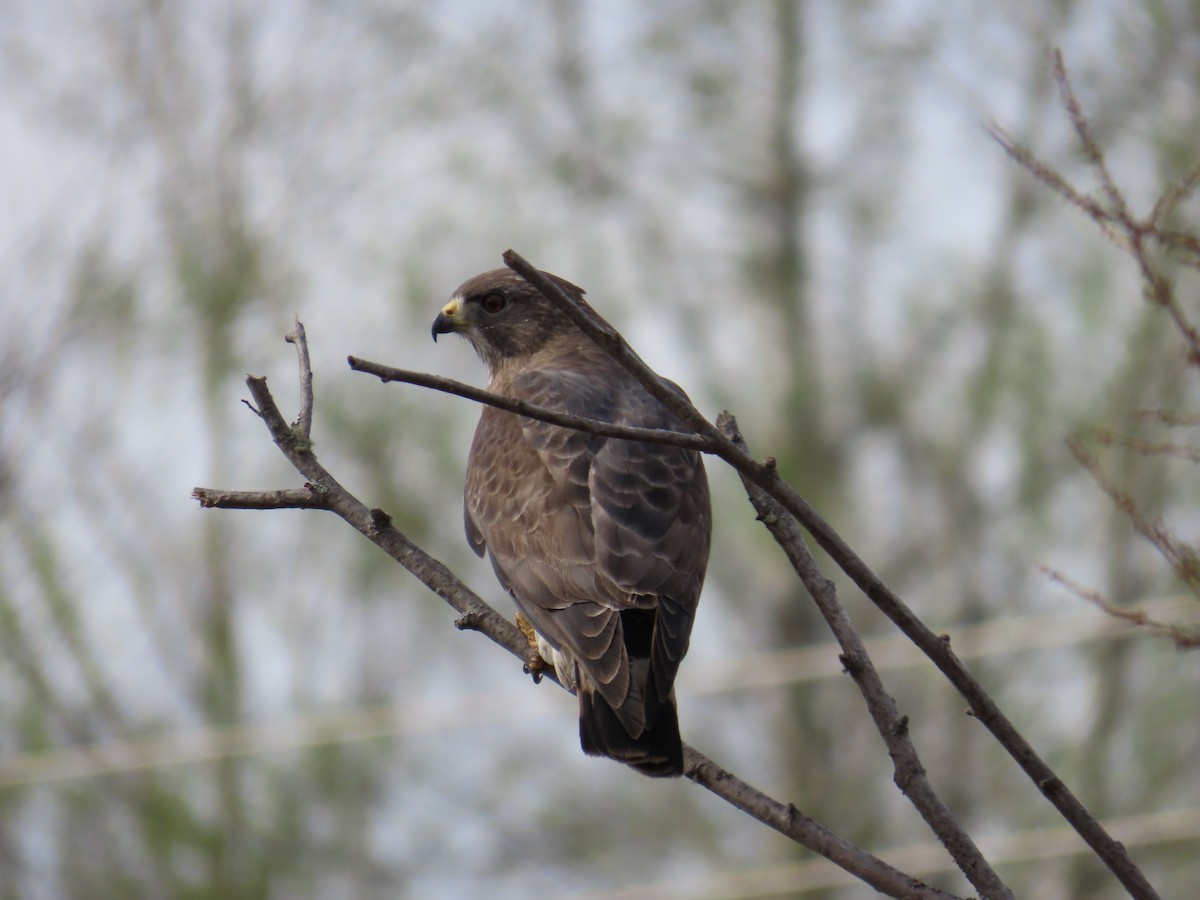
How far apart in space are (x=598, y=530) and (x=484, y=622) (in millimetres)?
596

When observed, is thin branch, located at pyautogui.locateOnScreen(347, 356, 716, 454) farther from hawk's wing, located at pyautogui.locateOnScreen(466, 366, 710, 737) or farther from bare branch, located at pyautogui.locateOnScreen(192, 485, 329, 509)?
hawk's wing, located at pyautogui.locateOnScreen(466, 366, 710, 737)

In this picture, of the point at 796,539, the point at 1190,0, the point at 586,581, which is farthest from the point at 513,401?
the point at 1190,0

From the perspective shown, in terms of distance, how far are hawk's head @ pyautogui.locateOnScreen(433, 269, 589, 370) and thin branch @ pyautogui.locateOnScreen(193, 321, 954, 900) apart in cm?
224

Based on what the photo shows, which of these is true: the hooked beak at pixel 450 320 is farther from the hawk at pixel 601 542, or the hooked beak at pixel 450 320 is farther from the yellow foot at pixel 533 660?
the yellow foot at pixel 533 660

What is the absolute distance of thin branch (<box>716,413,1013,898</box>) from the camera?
7.96 ft

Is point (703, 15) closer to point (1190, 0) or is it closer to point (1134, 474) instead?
point (1190, 0)

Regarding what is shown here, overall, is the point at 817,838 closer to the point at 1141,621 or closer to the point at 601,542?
A: the point at 1141,621

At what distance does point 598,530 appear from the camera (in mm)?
3900

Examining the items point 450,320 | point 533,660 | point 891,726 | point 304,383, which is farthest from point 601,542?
point 450,320

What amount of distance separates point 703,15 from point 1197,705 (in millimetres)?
8352

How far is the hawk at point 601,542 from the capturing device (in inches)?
133

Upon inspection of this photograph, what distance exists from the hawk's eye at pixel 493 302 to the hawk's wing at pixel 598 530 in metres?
1.02

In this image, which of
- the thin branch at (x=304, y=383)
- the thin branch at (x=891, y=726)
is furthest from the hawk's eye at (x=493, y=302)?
the thin branch at (x=891, y=726)

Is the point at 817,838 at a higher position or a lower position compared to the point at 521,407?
lower
